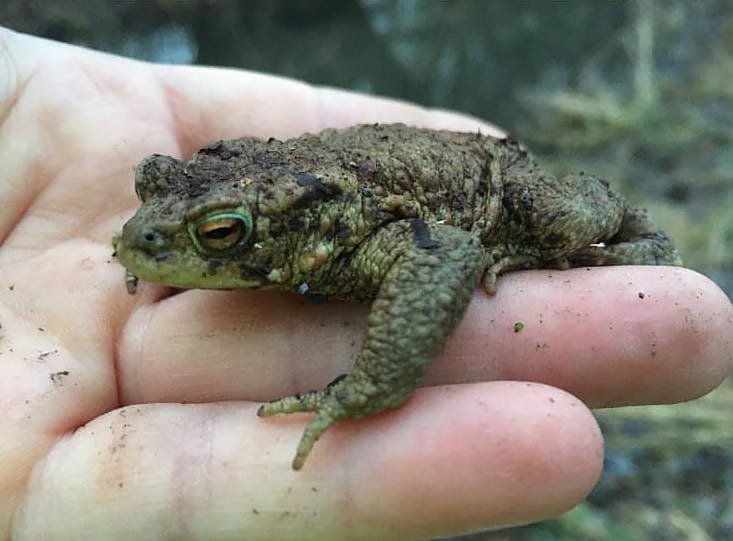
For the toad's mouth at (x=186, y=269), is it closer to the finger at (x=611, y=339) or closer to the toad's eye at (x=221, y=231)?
the toad's eye at (x=221, y=231)

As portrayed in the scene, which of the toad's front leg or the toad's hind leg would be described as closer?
the toad's front leg

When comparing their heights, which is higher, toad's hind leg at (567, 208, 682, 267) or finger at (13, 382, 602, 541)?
toad's hind leg at (567, 208, 682, 267)

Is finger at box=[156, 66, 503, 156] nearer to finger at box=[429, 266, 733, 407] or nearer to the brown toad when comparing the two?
the brown toad

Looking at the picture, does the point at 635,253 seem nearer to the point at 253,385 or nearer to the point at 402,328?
the point at 402,328

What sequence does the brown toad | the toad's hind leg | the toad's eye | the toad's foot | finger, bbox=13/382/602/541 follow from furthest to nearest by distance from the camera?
the toad's hind leg
the toad's eye
the brown toad
the toad's foot
finger, bbox=13/382/602/541

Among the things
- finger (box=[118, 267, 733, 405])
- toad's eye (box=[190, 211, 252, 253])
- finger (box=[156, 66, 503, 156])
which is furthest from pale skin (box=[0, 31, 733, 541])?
finger (box=[156, 66, 503, 156])

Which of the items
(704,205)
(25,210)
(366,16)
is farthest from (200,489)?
(366,16)
